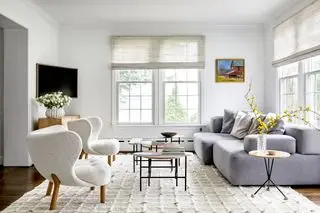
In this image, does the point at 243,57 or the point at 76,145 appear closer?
the point at 76,145

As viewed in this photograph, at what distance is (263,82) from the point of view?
767cm

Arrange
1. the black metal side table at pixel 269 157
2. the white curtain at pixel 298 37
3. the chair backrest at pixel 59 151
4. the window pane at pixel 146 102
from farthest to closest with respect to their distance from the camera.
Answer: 1. the window pane at pixel 146 102
2. the white curtain at pixel 298 37
3. the black metal side table at pixel 269 157
4. the chair backrest at pixel 59 151

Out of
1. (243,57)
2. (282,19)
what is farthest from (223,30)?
(282,19)

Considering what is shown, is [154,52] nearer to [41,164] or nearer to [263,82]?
[263,82]

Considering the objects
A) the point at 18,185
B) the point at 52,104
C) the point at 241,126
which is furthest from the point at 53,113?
the point at 241,126

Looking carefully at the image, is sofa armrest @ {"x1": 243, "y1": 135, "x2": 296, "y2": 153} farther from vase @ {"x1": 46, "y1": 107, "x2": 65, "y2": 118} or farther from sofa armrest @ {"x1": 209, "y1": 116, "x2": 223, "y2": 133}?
vase @ {"x1": 46, "y1": 107, "x2": 65, "y2": 118}

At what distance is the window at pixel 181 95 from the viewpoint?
773cm

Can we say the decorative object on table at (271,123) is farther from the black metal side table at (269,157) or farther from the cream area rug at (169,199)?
the cream area rug at (169,199)

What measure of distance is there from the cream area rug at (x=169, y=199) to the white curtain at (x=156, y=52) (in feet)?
11.1

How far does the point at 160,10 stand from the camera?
648 cm

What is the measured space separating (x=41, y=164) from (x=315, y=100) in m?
4.06

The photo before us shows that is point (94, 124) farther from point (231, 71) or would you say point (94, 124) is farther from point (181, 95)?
point (231, 71)

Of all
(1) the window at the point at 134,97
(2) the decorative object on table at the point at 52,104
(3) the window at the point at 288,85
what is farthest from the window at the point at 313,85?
(2) the decorative object on table at the point at 52,104

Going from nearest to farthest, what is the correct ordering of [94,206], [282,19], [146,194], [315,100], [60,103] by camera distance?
[94,206]
[146,194]
[315,100]
[60,103]
[282,19]
